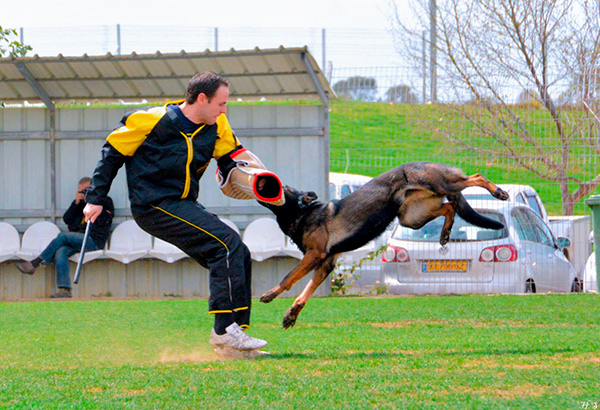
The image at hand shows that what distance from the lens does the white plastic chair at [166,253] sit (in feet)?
34.0

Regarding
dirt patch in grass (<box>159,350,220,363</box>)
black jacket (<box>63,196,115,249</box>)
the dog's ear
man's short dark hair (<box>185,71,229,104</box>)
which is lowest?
dirt patch in grass (<box>159,350,220,363</box>)

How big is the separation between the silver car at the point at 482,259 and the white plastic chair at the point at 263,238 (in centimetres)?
153

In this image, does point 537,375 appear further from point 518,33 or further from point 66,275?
point 518,33

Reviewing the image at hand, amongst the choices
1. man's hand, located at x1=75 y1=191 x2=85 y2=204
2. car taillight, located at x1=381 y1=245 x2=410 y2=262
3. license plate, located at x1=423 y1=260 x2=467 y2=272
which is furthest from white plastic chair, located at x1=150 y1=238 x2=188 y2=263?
license plate, located at x1=423 y1=260 x2=467 y2=272

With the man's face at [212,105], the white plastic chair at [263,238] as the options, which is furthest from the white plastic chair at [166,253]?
the man's face at [212,105]

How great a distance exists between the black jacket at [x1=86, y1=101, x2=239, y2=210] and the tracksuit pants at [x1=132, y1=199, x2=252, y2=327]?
86 mm

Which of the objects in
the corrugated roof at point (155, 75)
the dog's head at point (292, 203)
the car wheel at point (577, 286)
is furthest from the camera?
the car wheel at point (577, 286)

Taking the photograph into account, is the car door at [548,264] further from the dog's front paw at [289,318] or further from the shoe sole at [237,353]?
the shoe sole at [237,353]

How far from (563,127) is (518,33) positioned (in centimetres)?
468

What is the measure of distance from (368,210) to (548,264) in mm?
4844

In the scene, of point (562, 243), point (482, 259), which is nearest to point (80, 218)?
point (482, 259)

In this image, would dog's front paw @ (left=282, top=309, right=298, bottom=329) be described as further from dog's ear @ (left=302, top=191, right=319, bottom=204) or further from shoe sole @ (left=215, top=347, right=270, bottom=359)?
dog's ear @ (left=302, top=191, right=319, bottom=204)

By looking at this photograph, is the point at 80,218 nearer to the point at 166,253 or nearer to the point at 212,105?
the point at 166,253

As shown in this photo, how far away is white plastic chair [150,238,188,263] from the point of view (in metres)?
10.4
